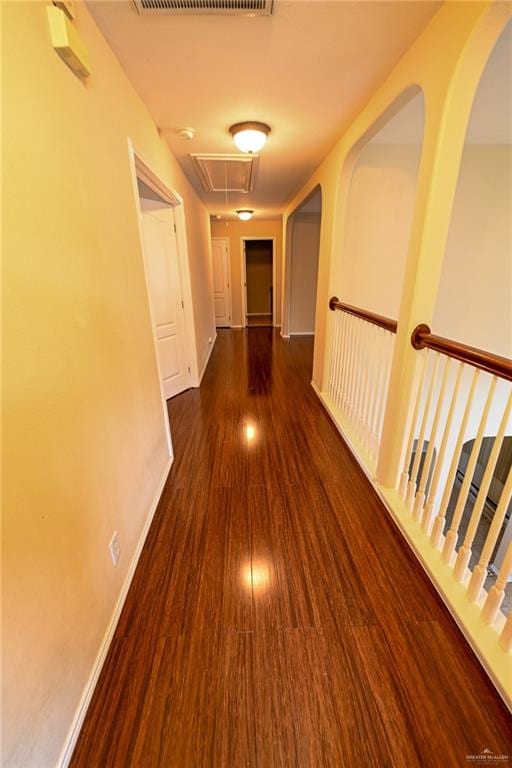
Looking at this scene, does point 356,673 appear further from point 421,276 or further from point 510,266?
point 510,266

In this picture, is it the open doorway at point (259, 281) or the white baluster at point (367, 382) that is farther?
the open doorway at point (259, 281)

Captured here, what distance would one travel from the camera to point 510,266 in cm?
288

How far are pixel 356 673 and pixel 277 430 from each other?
5.77 feet

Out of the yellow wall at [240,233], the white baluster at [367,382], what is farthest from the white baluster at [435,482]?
the yellow wall at [240,233]

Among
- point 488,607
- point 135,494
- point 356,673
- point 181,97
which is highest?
point 181,97

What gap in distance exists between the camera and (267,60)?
5.00ft

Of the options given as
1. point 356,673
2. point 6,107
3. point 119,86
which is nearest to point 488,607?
point 356,673

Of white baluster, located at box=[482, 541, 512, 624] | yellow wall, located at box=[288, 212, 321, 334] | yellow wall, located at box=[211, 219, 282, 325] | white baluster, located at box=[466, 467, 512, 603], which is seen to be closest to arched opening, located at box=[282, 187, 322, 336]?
yellow wall, located at box=[288, 212, 321, 334]

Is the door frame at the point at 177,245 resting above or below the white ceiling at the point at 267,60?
below

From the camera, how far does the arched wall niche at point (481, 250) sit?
2.72 metres

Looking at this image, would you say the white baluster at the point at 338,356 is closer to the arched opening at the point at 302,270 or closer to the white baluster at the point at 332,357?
the white baluster at the point at 332,357

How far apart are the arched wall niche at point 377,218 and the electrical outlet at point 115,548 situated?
269 cm

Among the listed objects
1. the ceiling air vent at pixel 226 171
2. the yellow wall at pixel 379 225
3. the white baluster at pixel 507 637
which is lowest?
the white baluster at pixel 507 637

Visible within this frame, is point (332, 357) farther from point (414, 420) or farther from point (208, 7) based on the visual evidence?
point (208, 7)
